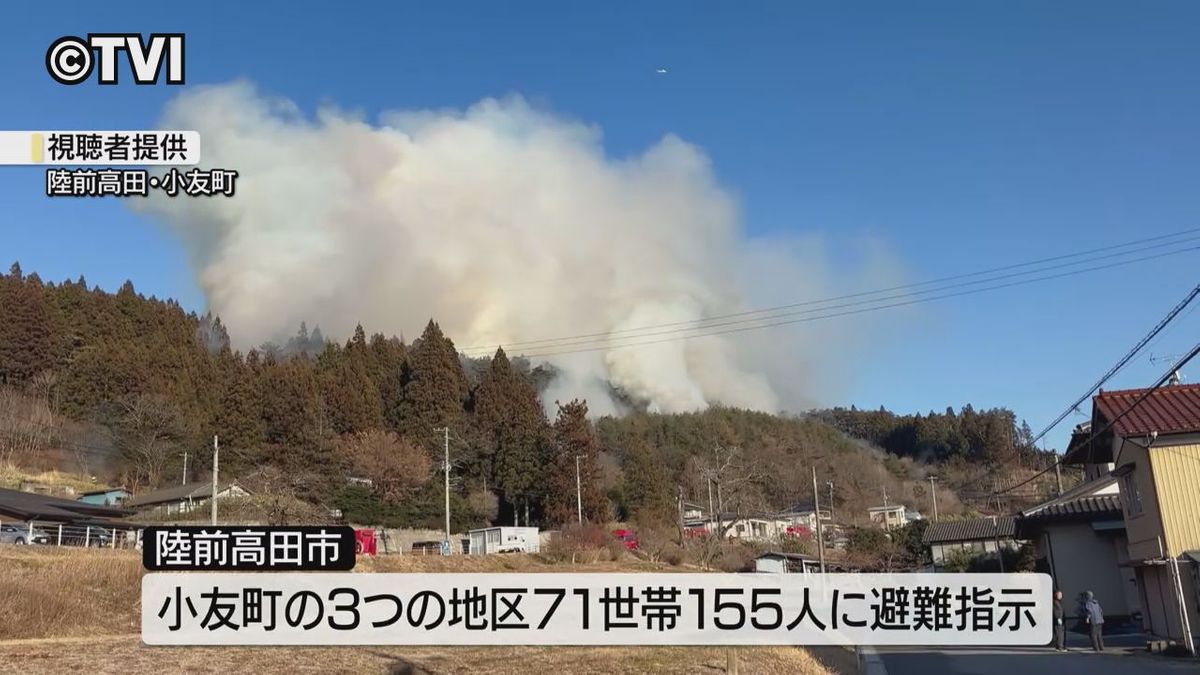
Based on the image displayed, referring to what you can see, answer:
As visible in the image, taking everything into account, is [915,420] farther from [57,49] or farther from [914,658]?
[57,49]

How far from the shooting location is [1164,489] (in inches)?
793

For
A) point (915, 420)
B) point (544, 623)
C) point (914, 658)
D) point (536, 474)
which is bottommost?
point (914, 658)

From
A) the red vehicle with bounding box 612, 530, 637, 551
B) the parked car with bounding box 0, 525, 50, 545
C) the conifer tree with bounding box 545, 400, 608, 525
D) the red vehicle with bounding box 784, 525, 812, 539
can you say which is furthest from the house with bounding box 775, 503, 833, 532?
the parked car with bounding box 0, 525, 50, 545

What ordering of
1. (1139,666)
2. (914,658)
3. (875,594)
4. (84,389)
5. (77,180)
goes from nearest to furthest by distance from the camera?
(875,594)
(77,180)
(1139,666)
(914,658)
(84,389)

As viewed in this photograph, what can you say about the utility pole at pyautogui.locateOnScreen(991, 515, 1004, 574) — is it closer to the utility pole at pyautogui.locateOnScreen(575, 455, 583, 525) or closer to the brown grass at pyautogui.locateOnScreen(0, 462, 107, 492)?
the utility pole at pyautogui.locateOnScreen(575, 455, 583, 525)

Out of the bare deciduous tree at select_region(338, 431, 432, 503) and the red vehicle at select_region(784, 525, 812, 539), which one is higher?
the bare deciduous tree at select_region(338, 431, 432, 503)

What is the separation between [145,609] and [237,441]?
189 feet

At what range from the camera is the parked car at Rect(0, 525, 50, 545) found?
36188 millimetres

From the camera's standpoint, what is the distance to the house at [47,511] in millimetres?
39500

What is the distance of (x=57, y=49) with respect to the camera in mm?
9695

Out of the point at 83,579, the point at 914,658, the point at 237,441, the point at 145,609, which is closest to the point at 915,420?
the point at 237,441
